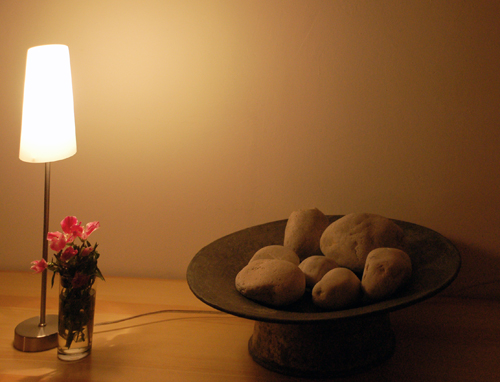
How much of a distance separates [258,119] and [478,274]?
22.8 inches

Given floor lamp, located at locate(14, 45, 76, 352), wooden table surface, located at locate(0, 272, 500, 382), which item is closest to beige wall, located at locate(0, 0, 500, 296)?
wooden table surface, located at locate(0, 272, 500, 382)

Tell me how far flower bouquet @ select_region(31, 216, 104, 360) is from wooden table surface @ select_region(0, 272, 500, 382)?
0.10ft

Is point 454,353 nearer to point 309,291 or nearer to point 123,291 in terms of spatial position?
point 309,291

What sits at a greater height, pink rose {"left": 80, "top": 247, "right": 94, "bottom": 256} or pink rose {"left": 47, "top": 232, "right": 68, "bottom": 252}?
pink rose {"left": 47, "top": 232, "right": 68, "bottom": 252}

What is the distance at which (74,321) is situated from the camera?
2.92 feet

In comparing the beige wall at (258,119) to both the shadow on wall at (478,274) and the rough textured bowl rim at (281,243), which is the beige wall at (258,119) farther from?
the rough textured bowl rim at (281,243)

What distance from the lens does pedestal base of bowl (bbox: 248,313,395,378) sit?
794 millimetres

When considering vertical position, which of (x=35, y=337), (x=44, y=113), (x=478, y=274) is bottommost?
(x=35, y=337)

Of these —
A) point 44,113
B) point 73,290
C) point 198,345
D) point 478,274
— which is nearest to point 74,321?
point 73,290

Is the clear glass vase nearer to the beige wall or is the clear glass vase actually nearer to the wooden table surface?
the wooden table surface

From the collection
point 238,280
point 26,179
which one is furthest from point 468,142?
point 26,179

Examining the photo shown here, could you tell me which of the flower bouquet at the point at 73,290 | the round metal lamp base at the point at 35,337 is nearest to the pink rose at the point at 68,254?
the flower bouquet at the point at 73,290

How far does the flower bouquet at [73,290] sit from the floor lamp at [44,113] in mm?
77

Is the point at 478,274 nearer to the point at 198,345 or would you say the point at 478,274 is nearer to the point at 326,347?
the point at 326,347
